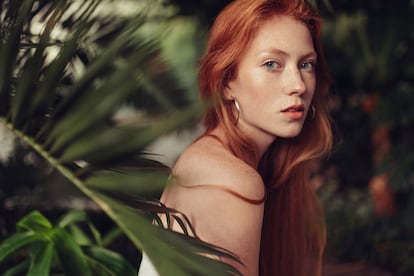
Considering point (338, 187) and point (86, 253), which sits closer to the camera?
point (86, 253)

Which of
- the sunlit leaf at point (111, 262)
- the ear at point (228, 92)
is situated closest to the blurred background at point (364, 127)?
the sunlit leaf at point (111, 262)

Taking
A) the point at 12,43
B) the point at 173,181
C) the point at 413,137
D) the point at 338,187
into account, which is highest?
the point at 12,43

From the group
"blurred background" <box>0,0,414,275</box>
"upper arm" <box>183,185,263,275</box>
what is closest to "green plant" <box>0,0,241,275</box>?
"upper arm" <box>183,185,263,275</box>

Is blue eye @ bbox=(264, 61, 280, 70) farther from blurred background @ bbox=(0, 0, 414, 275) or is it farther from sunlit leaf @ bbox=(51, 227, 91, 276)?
blurred background @ bbox=(0, 0, 414, 275)

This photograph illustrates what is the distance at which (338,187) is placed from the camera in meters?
5.78

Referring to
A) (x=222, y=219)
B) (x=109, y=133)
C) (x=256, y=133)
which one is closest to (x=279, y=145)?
(x=256, y=133)

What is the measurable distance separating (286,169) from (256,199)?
0.93ft

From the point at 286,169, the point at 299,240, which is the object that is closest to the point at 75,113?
the point at 286,169

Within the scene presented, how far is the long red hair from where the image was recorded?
1.52 meters

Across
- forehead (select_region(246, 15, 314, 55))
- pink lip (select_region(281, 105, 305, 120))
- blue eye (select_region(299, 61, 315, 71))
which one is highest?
forehead (select_region(246, 15, 314, 55))

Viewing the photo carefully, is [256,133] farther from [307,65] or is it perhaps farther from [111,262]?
[111,262]

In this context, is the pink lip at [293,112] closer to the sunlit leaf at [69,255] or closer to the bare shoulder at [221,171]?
the bare shoulder at [221,171]

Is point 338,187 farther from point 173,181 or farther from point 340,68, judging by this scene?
point 173,181

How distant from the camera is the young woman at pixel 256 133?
139cm
